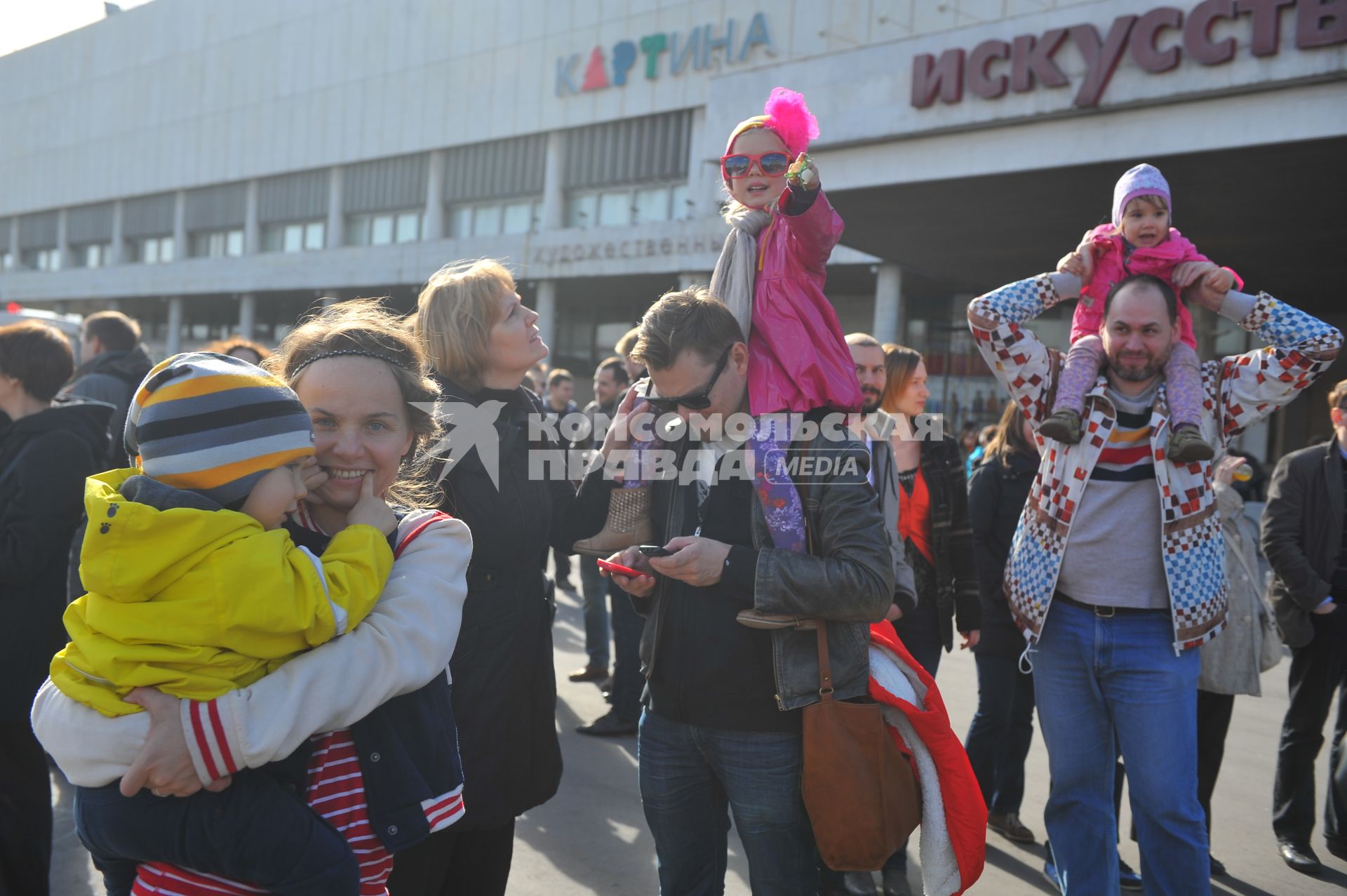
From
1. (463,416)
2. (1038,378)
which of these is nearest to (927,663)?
(1038,378)

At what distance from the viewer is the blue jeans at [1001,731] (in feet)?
15.1

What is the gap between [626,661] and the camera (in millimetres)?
5977

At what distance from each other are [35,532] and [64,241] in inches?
1906

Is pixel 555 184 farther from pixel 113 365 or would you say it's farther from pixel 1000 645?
pixel 1000 645

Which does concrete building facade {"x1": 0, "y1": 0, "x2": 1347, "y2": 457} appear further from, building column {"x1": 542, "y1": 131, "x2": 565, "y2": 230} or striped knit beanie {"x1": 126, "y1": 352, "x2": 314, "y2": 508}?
striped knit beanie {"x1": 126, "y1": 352, "x2": 314, "y2": 508}

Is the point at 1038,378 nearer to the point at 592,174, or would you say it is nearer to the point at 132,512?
the point at 132,512

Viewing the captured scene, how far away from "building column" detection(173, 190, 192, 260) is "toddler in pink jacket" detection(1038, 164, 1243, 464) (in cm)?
4100

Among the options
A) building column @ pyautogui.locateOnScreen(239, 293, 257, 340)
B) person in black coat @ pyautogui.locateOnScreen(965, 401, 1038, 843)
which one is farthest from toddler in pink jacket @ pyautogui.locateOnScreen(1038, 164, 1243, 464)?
building column @ pyautogui.locateOnScreen(239, 293, 257, 340)

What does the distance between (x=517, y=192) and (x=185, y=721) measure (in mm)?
28288

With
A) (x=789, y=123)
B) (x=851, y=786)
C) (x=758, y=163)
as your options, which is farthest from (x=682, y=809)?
(x=789, y=123)

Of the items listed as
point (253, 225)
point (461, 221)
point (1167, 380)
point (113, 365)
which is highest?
point (253, 225)

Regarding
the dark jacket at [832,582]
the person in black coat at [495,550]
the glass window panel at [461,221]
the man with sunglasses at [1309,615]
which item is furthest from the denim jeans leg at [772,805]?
the glass window panel at [461,221]

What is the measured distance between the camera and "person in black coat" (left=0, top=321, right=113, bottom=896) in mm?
3178

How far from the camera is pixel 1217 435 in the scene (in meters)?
3.14
